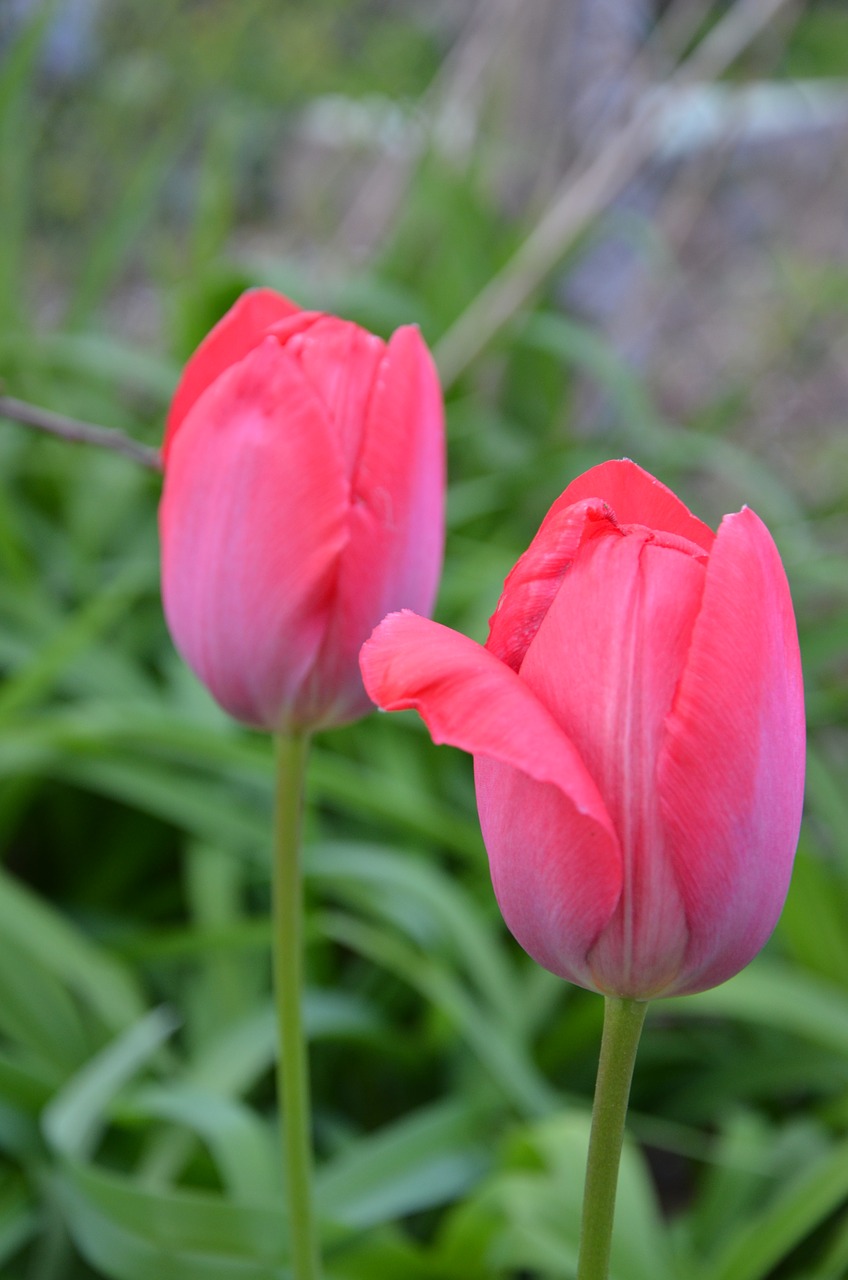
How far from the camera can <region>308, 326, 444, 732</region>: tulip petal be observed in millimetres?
372

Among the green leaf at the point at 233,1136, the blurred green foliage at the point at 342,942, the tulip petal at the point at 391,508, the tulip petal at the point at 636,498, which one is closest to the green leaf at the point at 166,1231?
the blurred green foliage at the point at 342,942

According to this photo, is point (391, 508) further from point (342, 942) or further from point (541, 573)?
point (342, 942)

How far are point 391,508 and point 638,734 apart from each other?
0.50 feet

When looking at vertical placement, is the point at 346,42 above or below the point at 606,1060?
below

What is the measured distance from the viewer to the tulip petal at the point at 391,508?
1.22 ft

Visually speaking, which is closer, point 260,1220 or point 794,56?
point 260,1220

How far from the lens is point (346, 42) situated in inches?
119

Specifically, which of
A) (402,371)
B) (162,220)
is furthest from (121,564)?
(162,220)

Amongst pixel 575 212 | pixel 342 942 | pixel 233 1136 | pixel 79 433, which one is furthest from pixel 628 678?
pixel 575 212

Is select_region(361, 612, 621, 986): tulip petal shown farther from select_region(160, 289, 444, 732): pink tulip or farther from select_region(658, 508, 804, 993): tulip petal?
select_region(160, 289, 444, 732): pink tulip

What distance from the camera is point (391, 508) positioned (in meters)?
0.37

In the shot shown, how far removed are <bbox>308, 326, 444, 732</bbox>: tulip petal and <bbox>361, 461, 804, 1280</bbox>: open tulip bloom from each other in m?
0.12

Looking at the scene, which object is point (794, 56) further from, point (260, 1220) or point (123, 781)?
point (260, 1220)

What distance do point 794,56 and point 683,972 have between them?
2587mm
